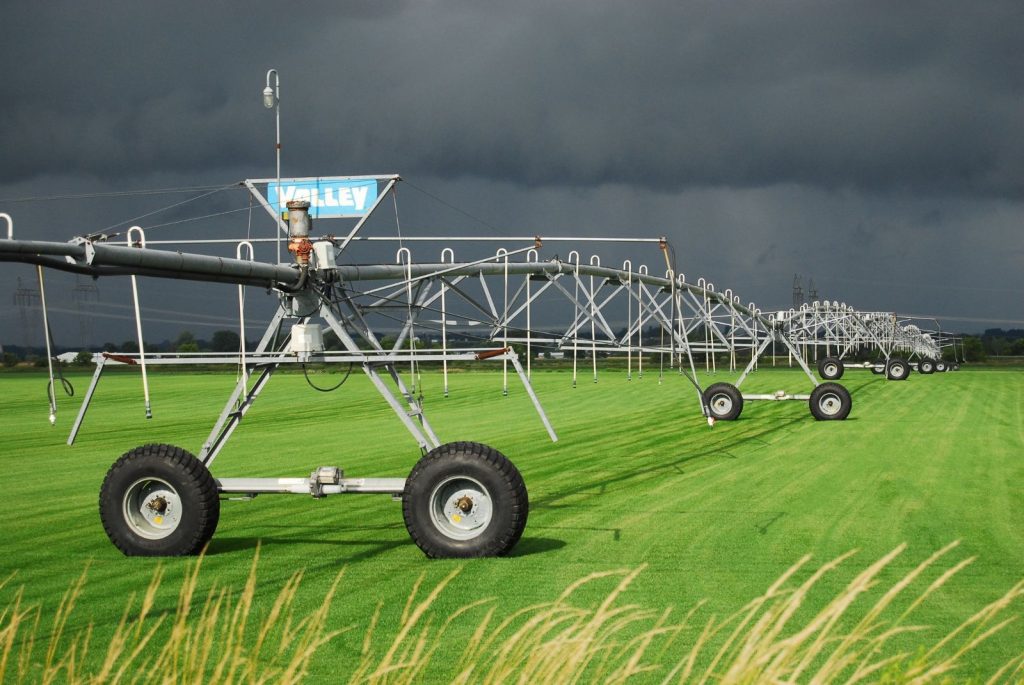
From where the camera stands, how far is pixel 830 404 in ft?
98.2

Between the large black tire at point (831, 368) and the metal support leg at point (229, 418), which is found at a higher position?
Answer: the metal support leg at point (229, 418)

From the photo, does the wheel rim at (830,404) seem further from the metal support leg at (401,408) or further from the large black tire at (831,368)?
the large black tire at (831,368)

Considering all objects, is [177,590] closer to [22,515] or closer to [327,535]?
[327,535]

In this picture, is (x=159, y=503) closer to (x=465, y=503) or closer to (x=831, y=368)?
(x=465, y=503)

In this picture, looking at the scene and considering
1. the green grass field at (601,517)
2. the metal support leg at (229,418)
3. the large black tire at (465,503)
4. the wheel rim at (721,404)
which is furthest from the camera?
the wheel rim at (721,404)

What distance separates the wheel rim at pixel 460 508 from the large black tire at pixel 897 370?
5218cm

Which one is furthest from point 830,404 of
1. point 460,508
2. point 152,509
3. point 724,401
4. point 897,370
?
point 897,370

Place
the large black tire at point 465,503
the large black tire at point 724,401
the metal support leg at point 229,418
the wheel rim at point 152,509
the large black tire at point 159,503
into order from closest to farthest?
the large black tire at point 465,503 < the large black tire at point 159,503 < the wheel rim at point 152,509 < the metal support leg at point 229,418 < the large black tire at point 724,401

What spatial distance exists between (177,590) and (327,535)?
9.76 feet

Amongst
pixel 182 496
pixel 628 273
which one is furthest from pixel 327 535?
pixel 628 273

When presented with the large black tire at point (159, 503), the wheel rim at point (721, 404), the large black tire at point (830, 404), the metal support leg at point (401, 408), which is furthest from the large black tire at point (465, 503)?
the large black tire at point (830, 404)

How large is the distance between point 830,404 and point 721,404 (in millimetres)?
2972

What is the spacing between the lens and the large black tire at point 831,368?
55594 millimetres

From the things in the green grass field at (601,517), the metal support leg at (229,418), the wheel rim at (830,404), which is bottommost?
the green grass field at (601,517)
